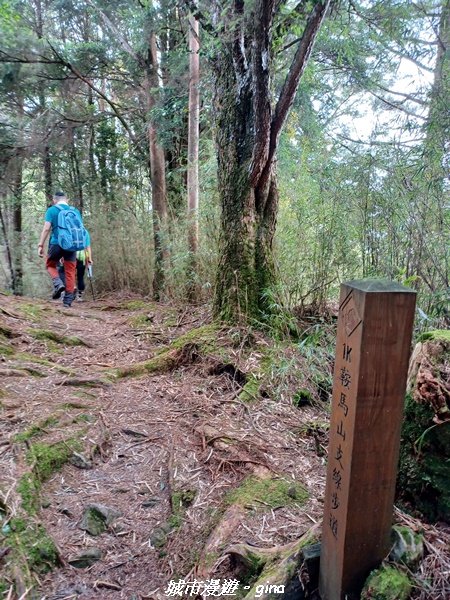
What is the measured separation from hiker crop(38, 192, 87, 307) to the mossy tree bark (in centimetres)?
261

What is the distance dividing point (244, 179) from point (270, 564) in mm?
2981

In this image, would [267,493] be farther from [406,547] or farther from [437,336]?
[437,336]

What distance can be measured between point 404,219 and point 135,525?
8.86 feet

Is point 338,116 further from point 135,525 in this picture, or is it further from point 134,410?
point 135,525

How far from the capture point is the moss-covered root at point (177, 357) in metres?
3.37

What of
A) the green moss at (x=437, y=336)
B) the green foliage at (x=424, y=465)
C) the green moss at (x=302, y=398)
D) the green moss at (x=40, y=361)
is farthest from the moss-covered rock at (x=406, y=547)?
the green moss at (x=40, y=361)

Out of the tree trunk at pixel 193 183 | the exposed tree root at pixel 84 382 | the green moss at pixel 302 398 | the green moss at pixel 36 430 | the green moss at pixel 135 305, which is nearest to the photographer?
the green moss at pixel 36 430

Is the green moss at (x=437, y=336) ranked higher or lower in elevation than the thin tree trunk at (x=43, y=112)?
lower

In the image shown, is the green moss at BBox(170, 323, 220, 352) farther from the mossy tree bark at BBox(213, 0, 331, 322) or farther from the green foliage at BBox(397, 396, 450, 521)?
the green foliage at BBox(397, 396, 450, 521)

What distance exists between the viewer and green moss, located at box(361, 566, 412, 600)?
3.84ft

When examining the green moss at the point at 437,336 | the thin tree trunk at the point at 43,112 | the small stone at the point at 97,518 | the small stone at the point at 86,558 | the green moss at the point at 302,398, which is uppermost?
the thin tree trunk at the point at 43,112

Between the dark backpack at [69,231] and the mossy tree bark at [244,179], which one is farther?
the dark backpack at [69,231]

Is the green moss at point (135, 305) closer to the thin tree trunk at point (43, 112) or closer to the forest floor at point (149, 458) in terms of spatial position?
the forest floor at point (149, 458)

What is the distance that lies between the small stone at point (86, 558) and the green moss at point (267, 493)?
62 centimetres
